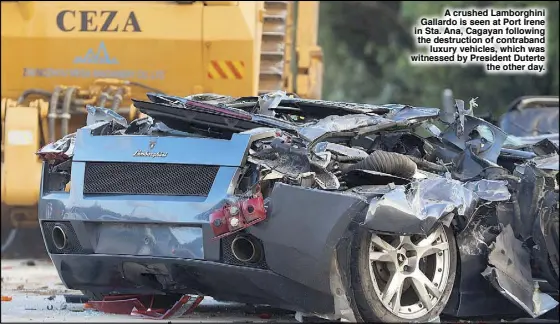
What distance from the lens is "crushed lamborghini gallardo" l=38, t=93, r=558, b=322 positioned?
5949 mm

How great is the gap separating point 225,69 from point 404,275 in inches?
222

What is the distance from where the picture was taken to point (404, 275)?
6332mm

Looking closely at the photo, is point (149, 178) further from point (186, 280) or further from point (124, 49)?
point (124, 49)

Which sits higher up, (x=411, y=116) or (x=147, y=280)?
(x=411, y=116)

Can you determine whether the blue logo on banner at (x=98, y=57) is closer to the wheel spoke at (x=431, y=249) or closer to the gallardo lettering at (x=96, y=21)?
the gallardo lettering at (x=96, y=21)

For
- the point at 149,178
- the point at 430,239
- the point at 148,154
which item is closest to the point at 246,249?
the point at 149,178

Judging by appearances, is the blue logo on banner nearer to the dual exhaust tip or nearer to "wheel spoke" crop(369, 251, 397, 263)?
the dual exhaust tip

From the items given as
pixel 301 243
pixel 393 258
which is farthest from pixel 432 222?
pixel 301 243

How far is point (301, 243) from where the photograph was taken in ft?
19.3

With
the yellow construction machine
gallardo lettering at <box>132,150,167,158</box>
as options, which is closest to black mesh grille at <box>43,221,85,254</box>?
gallardo lettering at <box>132,150,167,158</box>

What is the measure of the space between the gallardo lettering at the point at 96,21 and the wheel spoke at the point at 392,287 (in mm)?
5983

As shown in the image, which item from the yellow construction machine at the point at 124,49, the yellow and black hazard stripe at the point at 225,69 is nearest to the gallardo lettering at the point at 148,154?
the yellow construction machine at the point at 124,49

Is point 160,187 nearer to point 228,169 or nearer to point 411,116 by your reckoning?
point 228,169

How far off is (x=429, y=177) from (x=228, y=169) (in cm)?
124
